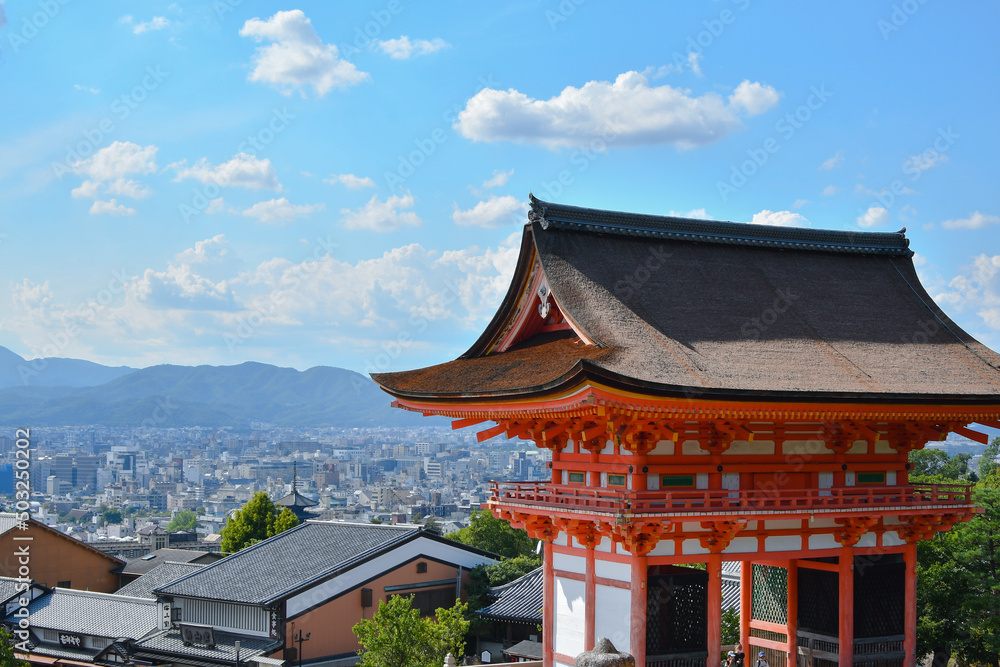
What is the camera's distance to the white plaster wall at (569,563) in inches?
641

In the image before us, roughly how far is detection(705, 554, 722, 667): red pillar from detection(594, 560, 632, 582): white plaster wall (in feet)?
4.61

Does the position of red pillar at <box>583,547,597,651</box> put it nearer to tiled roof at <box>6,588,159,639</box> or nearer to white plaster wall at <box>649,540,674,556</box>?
white plaster wall at <box>649,540,674,556</box>

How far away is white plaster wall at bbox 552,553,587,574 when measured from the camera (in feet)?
→ 53.4

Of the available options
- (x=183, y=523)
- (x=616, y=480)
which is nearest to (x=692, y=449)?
(x=616, y=480)

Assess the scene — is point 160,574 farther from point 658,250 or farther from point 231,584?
point 658,250

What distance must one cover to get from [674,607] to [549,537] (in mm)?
2460

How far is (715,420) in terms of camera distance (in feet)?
49.6

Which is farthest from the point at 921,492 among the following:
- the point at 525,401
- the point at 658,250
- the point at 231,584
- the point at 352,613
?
the point at 231,584

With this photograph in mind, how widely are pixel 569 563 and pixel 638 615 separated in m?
2.10

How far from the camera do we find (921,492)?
1727 centimetres

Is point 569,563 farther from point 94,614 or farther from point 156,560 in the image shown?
point 156,560

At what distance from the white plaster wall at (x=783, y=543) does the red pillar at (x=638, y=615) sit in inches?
105

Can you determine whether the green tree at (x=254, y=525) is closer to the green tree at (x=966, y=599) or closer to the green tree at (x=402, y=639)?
the green tree at (x=402, y=639)

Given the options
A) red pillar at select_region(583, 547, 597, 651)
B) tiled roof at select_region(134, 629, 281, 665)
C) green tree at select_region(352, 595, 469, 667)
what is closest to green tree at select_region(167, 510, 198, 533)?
tiled roof at select_region(134, 629, 281, 665)
